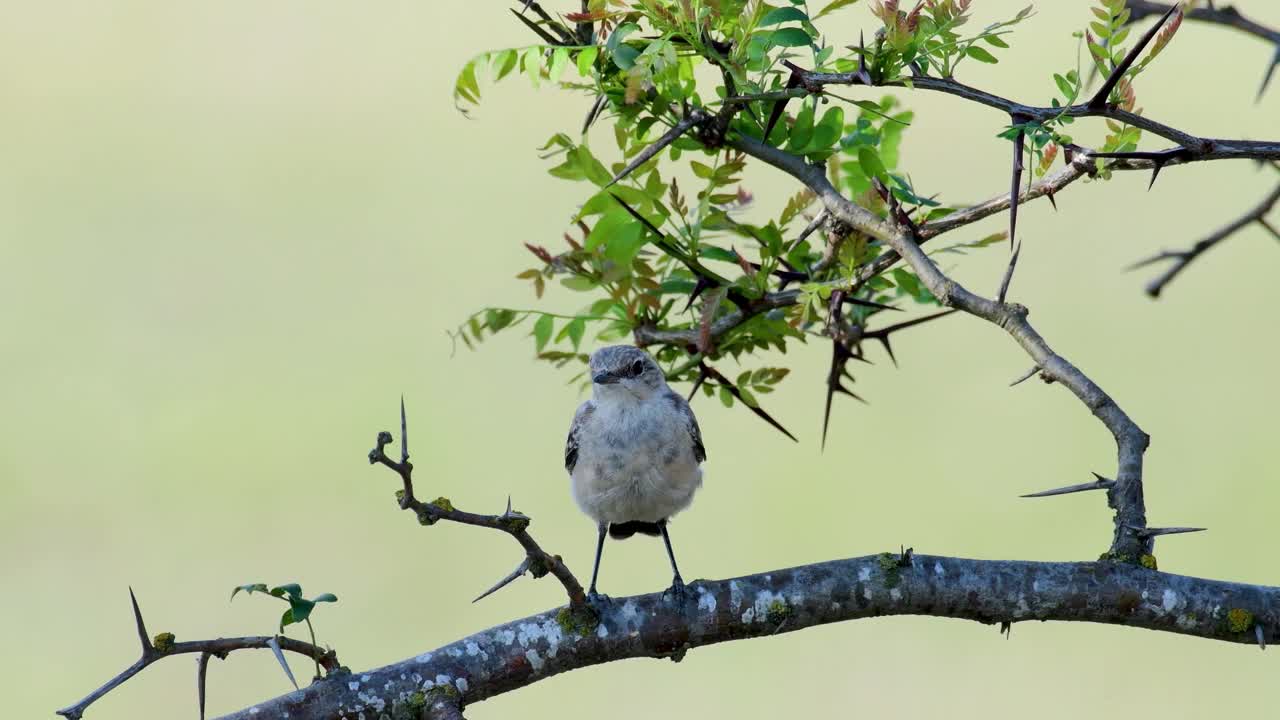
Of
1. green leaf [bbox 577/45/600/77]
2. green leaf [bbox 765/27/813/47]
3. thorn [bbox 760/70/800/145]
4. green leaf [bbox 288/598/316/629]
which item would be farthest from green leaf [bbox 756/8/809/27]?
green leaf [bbox 288/598/316/629]

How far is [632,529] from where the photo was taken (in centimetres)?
598

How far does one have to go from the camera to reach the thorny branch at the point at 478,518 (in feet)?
8.30

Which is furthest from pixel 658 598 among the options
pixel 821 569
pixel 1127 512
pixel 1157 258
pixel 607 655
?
pixel 1157 258

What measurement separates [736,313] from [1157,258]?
1.32 metres

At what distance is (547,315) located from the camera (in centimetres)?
430

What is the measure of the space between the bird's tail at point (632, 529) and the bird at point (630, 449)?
4.5 inches

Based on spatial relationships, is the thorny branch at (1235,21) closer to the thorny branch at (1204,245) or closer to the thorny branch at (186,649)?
the thorny branch at (1204,245)

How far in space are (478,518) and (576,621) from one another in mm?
929

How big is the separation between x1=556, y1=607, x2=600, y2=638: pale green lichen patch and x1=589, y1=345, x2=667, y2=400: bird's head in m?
1.82

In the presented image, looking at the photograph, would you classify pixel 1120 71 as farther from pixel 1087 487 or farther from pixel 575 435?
pixel 575 435

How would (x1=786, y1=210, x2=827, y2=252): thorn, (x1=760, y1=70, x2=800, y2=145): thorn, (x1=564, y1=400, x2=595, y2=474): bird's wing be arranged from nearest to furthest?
(x1=760, y1=70, x2=800, y2=145): thorn < (x1=786, y1=210, x2=827, y2=252): thorn < (x1=564, y1=400, x2=595, y2=474): bird's wing

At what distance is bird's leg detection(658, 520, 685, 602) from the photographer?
3.73m

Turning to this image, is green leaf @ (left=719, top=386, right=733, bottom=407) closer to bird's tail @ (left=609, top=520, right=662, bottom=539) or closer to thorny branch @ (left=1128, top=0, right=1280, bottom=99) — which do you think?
bird's tail @ (left=609, top=520, right=662, bottom=539)

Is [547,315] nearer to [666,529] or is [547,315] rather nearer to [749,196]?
[749,196]
